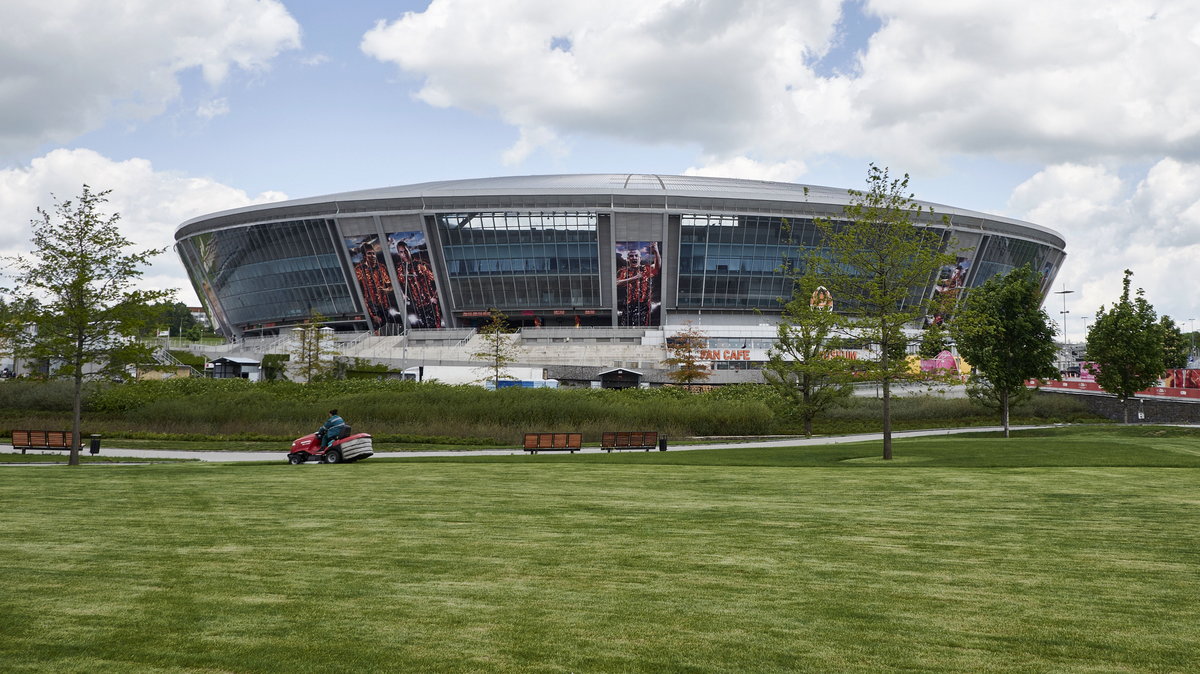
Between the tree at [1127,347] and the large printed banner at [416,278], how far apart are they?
217 ft

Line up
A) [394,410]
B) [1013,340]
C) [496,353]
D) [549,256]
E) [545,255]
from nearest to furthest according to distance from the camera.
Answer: [394,410], [1013,340], [496,353], [545,255], [549,256]

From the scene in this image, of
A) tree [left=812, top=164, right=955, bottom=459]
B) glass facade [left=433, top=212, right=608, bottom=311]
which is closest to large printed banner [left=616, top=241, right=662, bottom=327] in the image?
glass facade [left=433, top=212, right=608, bottom=311]

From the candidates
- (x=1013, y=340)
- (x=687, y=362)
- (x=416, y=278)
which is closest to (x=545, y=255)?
(x=416, y=278)

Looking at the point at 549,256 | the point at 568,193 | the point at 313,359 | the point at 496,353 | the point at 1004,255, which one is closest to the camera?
the point at 496,353

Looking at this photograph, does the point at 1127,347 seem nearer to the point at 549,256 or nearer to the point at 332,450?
the point at 332,450

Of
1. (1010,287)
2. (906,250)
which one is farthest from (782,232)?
(906,250)

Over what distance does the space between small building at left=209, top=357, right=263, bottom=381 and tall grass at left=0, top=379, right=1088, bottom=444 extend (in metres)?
23.7

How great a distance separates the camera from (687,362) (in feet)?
220

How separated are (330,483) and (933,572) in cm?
1247

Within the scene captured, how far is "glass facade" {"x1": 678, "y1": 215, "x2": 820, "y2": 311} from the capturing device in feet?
311

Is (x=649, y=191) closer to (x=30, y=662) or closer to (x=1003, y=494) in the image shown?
(x=1003, y=494)

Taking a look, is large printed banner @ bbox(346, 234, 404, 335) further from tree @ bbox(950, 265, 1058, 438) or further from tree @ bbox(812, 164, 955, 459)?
tree @ bbox(812, 164, 955, 459)

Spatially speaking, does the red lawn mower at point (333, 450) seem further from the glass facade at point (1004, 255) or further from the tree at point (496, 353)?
the glass facade at point (1004, 255)

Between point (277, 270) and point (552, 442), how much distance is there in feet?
264
